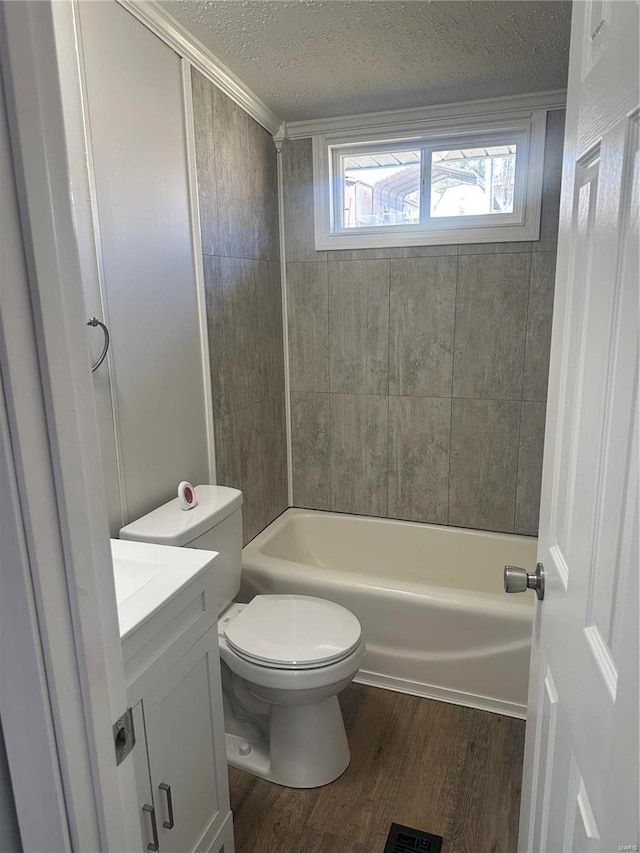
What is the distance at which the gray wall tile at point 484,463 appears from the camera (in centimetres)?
271

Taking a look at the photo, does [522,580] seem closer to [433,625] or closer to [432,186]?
[433,625]

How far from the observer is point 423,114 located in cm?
256

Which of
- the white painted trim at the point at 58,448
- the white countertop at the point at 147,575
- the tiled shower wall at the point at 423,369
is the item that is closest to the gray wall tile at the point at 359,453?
the tiled shower wall at the point at 423,369

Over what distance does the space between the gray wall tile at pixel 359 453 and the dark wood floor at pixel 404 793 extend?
1111mm

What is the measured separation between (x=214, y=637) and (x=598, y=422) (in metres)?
1.11

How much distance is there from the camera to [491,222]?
2.56 meters

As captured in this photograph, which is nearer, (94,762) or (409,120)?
(94,762)

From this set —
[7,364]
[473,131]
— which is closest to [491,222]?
[473,131]

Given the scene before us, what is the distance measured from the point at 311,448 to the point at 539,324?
128cm

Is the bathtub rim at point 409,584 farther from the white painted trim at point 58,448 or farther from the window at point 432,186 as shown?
the white painted trim at point 58,448

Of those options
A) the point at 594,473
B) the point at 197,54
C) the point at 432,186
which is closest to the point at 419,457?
the point at 432,186

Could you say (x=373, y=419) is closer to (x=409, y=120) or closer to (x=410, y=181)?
(x=410, y=181)

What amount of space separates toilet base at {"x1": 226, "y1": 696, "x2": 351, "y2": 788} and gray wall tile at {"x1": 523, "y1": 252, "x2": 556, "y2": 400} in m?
1.62

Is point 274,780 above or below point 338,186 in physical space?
below
